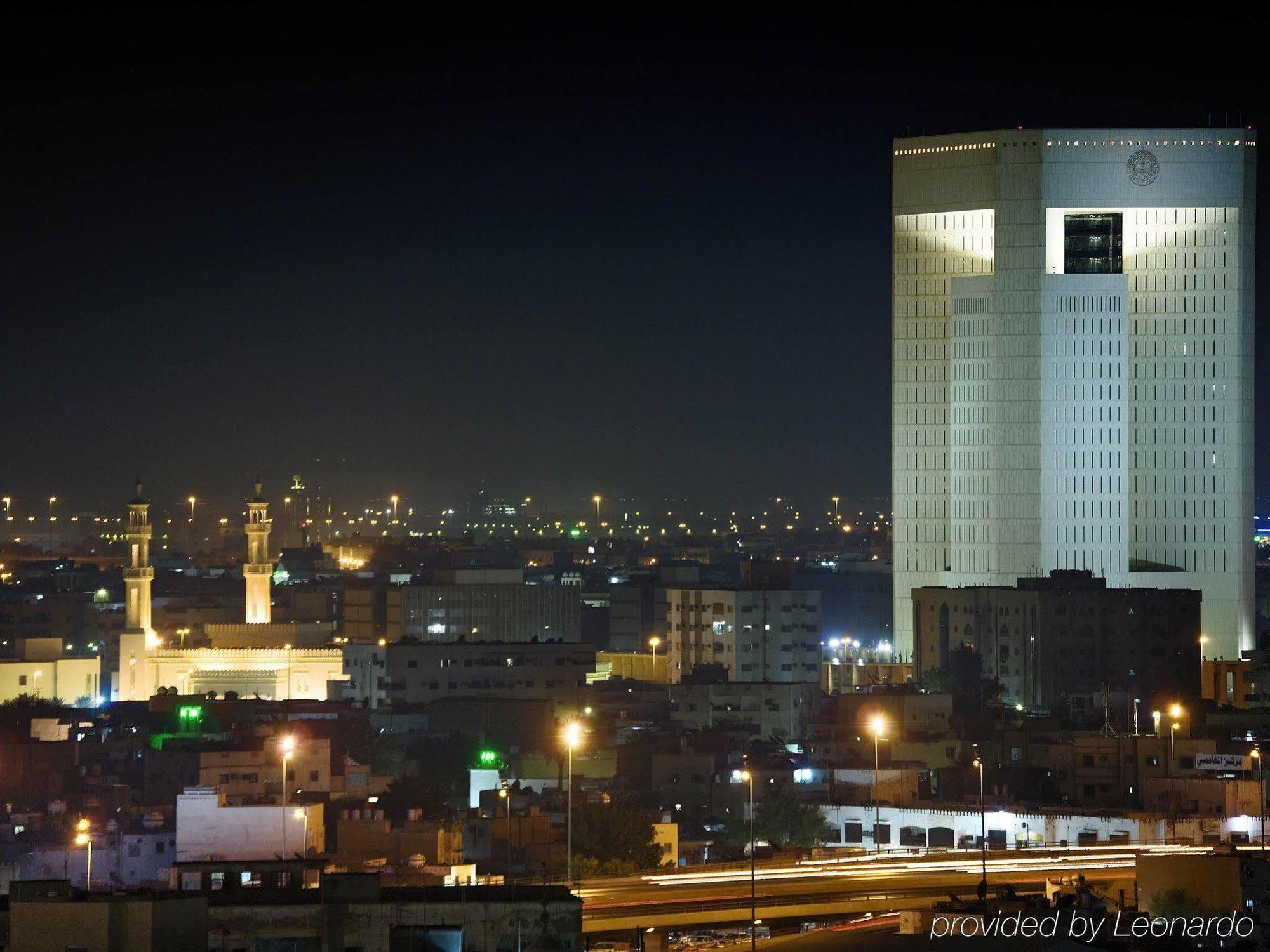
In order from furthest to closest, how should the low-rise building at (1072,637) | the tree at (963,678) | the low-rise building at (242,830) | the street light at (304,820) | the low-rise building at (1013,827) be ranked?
the low-rise building at (1072,637) < the tree at (963,678) < the low-rise building at (1013,827) < the low-rise building at (242,830) < the street light at (304,820)

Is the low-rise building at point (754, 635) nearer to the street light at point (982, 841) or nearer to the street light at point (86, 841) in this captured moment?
the street light at point (982, 841)

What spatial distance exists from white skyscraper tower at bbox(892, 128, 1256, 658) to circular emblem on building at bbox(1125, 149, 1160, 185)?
75mm

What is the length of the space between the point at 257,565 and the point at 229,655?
16.9 feet

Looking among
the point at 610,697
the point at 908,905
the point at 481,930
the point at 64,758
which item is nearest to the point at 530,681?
the point at 610,697

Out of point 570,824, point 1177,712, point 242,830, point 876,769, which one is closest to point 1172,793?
point 876,769

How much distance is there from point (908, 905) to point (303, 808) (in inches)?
874

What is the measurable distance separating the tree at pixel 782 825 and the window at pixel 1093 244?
72.1m

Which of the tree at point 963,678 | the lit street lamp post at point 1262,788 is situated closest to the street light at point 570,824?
the lit street lamp post at point 1262,788

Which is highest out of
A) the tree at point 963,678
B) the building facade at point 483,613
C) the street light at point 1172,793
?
the building facade at point 483,613

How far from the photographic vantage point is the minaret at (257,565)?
486ft

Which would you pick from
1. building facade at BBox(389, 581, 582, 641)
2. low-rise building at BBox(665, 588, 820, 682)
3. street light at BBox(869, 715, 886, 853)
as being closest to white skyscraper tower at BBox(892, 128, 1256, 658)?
low-rise building at BBox(665, 588, 820, 682)

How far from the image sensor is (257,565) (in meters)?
149

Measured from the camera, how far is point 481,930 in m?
53.7

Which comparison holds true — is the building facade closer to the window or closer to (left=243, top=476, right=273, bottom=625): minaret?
(left=243, top=476, right=273, bottom=625): minaret
